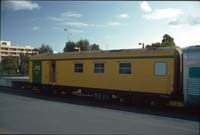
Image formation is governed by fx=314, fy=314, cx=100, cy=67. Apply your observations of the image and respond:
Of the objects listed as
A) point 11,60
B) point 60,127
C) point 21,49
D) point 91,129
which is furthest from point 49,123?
point 21,49

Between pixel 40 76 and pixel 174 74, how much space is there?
41.9 ft

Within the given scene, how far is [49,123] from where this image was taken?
11633 mm

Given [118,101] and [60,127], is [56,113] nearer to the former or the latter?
[60,127]

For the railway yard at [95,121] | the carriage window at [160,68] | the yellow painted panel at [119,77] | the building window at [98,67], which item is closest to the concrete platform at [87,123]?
the railway yard at [95,121]

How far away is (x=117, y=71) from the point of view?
19.0 meters

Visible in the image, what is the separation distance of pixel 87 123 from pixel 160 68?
6.52 meters

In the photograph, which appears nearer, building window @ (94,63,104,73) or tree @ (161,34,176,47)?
building window @ (94,63,104,73)

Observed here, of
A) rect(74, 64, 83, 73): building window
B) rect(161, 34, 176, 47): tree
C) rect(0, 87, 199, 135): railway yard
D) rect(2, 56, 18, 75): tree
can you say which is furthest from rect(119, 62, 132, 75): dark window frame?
rect(2, 56, 18, 75): tree

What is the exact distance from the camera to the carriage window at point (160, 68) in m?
16.6

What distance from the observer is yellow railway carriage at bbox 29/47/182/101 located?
16.5 metres

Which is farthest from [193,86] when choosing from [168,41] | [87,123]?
[168,41]

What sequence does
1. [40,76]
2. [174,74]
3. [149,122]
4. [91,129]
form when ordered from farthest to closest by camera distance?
[40,76]
[174,74]
[149,122]
[91,129]

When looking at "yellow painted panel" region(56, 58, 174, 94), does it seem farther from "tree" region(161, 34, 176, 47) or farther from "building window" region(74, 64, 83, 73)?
"tree" region(161, 34, 176, 47)

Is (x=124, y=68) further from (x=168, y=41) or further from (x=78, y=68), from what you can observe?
(x=168, y=41)
